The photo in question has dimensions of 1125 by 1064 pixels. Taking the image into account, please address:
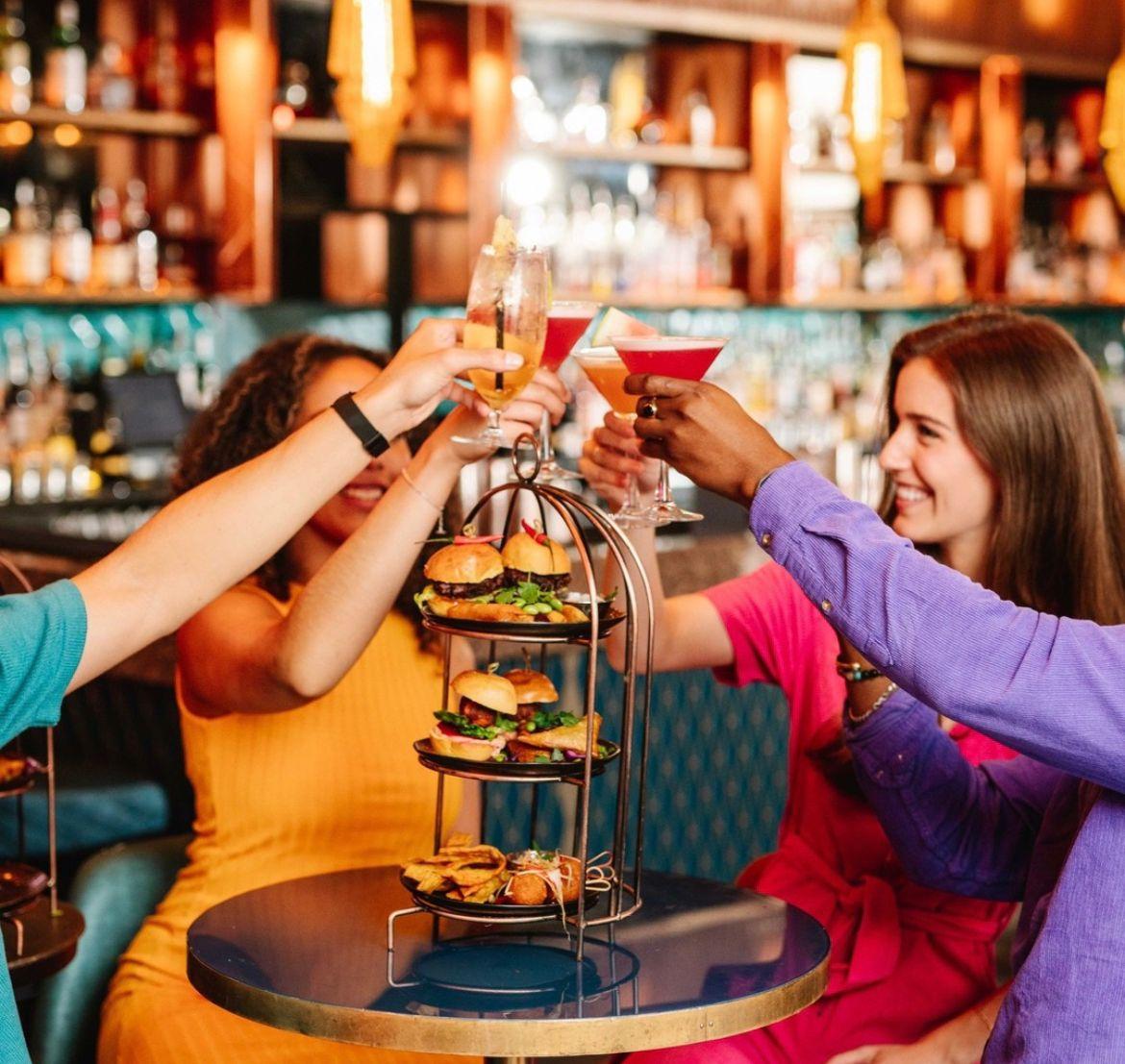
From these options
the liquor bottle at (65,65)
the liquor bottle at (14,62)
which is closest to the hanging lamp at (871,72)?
the liquor bottle at (65,65)

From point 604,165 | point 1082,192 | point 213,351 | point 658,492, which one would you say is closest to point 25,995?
point 658,492

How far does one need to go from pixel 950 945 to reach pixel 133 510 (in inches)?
135

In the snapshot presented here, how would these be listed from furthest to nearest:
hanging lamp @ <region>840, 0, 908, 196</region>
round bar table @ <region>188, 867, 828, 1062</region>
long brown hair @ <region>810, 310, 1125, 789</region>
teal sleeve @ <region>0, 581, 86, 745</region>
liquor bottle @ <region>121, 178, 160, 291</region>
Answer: liquor bottle @ <region>121, 178, 160, 291</region>, hanging lamp @ <region>840, 0, 908, 196</region>, long brown hair @ <region>810, 310, 1125, 789</region>, round bar table @ <region>188, 867, 828, 1062</region>, teal sleeve @ <region>0, 581, 86, 745</region>

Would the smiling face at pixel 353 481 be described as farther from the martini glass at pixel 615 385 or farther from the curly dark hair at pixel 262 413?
the martini glass at pixel 615 385

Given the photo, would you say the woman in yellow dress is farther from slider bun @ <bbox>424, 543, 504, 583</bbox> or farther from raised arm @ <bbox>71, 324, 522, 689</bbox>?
raised arm @ <bbox>71, 324, 522, 689</bbox>

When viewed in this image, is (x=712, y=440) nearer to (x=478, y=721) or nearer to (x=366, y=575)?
(x=478, y=721)

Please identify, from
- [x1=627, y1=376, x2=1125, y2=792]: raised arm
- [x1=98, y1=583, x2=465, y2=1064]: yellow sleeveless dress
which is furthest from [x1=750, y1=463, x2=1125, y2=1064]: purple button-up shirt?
[x1=98, y1=583, x2=465, y2=1064]: yellow sleeveless dress

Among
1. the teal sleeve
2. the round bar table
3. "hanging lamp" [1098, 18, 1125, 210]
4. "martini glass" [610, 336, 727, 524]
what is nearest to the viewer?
the teal sleeve

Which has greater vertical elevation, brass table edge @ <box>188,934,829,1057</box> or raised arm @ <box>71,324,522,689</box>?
raised arm @ <box>71,324,522,689</box>

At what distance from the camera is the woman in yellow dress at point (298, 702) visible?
198cm

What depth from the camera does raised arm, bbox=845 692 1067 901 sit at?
196cm

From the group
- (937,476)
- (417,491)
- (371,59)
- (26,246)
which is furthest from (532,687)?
(26,246)

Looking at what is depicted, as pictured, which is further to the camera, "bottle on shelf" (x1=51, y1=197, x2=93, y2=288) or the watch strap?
"bottle on shelf" (x1=51, y1=197, x2=93, y2=288)

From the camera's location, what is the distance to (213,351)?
5492 mm
